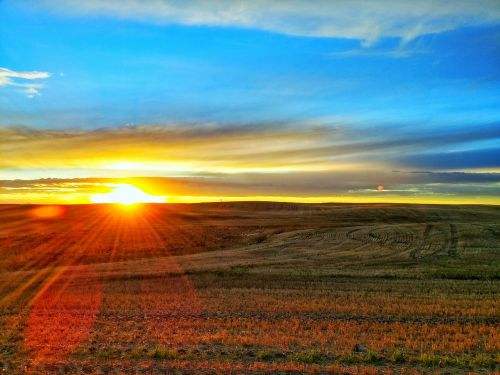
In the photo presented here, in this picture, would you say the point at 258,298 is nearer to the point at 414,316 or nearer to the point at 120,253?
the point at 414,316

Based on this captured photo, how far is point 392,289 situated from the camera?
77.9 feet

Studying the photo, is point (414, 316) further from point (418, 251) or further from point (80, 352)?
point (418, 251)

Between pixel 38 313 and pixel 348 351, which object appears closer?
pixel 348 351

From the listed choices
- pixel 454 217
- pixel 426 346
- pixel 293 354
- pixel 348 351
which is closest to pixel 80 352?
pixel 293 354

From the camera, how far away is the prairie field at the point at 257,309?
37.8 ft

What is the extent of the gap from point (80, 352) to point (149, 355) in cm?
195

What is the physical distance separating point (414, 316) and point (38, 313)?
574 inches

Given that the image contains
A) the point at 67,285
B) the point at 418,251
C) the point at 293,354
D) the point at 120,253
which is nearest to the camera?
the point at 293,354

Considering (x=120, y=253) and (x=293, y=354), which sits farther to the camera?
(x=120, y=253)

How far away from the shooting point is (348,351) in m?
12.2

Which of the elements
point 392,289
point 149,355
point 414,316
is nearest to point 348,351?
point 149,355

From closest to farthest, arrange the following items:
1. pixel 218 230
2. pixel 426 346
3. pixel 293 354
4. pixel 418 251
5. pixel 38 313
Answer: pixel 293 354 < pixel 426 346 < pixel 38 313 < pixel 418 251 < pixel 218 230

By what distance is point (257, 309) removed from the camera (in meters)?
19.1

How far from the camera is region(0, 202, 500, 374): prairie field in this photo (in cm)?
1153
